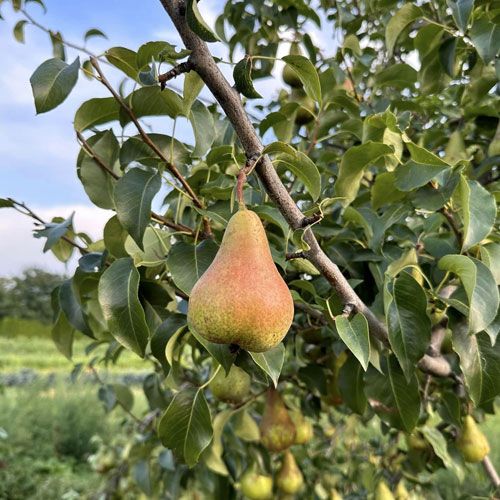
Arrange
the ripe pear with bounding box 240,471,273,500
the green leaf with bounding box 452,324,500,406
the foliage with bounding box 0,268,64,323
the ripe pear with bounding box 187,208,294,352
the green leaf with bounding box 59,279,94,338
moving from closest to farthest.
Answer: the ripe pear with bounding box 187,208,294,352
the green leaf with bounding box 452,324,500,406
the green leaf with bounding box 59,279,94,338
the ripe pear with bounding box 240,471,273,500
the foliage with bounding box 0,268,64,323

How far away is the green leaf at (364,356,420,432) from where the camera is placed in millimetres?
871

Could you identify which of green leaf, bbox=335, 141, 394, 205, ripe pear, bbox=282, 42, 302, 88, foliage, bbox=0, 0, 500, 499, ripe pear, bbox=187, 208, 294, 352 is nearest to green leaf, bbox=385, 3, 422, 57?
foliage, bbox=0, 0, 500, 499

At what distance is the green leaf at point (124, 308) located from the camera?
70 cm

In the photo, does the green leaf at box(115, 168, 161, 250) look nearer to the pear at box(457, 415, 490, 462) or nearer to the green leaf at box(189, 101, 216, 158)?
the green leaf at box(189, 101, 216, 158)

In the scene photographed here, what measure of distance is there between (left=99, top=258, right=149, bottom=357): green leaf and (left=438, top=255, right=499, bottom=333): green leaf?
0.39 m

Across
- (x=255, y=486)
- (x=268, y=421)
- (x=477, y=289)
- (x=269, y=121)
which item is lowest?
(x=255, y=486)

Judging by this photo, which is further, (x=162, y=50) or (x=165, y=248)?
(x=165, y=248)

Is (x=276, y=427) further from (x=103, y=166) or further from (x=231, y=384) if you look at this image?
(x=103, y=166)

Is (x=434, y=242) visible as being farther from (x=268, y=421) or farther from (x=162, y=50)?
(x=268, y=421)

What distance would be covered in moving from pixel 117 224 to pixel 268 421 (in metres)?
0.67

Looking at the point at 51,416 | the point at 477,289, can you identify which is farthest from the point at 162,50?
the point at 51,416

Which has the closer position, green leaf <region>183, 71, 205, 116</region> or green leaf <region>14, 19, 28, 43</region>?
green leaf <region>183, 71, 205, 116</region>

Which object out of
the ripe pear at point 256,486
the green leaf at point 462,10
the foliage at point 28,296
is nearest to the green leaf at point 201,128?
the green leaf at point 462,10

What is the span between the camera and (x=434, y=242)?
88 cm
